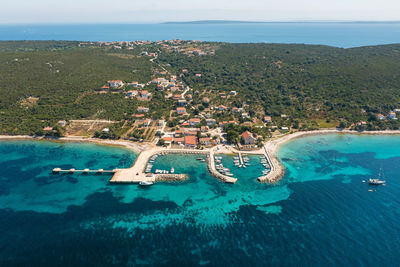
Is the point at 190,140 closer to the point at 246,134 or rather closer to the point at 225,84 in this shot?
the point at 246,134

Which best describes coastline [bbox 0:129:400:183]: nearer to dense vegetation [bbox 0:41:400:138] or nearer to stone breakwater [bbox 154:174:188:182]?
dense vegetation [bbox 0:41:400:138]

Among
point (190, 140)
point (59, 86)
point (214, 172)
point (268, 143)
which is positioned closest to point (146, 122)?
point (190, 140)

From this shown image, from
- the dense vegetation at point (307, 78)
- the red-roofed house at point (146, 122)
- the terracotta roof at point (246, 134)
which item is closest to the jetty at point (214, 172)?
the terracotta roof at point (246, 134)

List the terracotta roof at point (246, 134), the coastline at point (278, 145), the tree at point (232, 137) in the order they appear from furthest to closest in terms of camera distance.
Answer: the terracotta roof at point (246, 134)
the tree at point (232, 137)
the coastline at point (278, 145)

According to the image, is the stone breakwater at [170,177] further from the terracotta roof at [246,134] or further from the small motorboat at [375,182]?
the small motorboat at [375,182]

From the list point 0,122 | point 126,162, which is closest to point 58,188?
point 126,162

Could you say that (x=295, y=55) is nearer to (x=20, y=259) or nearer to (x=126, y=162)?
(x=126, y=162)

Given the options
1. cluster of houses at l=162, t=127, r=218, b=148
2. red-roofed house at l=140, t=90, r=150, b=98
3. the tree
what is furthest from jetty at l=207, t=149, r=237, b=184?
red-roofed house at l=140, t=90, r=150, b=98
